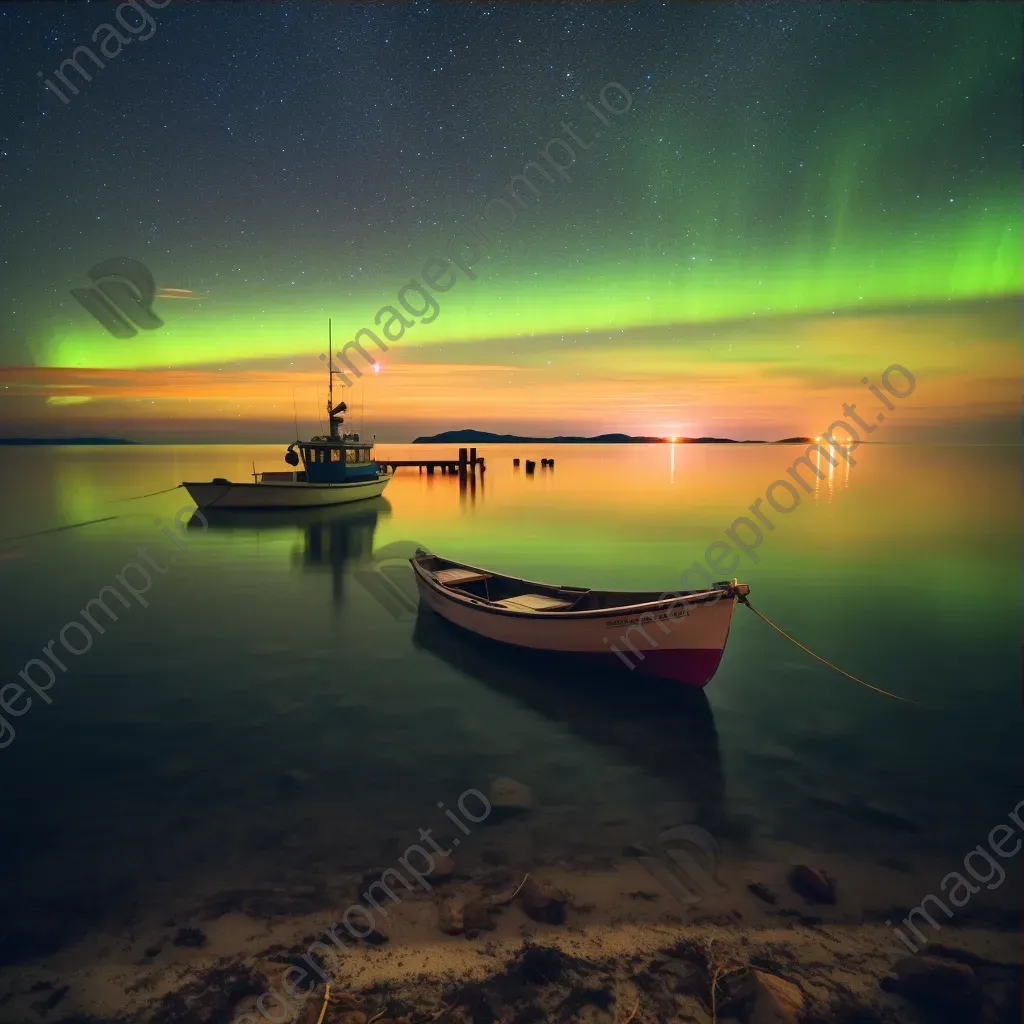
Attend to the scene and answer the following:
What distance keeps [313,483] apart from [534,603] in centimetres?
3774

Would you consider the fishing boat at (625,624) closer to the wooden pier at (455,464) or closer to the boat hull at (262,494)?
the boat hull at (262,494)

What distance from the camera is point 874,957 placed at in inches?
253

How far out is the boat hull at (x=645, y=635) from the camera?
12320mm

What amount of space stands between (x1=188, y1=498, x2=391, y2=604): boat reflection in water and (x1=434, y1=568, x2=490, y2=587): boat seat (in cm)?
575

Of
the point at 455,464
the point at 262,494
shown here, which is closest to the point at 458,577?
the point at 262,494

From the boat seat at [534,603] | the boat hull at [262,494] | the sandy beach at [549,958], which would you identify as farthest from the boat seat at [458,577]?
the boat hull at [262,494]

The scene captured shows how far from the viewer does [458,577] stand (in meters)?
18.3

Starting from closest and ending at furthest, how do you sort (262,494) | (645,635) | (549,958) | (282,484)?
(549,958)
(645,635)
(282,484)
(262,494)

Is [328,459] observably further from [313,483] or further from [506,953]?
[506,953]

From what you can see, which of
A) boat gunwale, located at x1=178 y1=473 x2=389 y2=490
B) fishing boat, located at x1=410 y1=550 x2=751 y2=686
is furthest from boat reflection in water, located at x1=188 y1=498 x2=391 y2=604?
fishing boat, located at x1=410 y1=550 x2=751 y2=686

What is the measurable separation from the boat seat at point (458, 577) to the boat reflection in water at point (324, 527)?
18.9 ft

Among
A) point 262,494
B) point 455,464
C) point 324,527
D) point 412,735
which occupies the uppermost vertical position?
point 455,464

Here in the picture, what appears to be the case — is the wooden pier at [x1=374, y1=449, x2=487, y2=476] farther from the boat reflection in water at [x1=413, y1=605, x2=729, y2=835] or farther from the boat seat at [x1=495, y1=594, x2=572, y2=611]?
the boat reflection in water at [x1=413, y1=605, x2=729, y2=835]

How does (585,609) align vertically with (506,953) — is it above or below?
above
